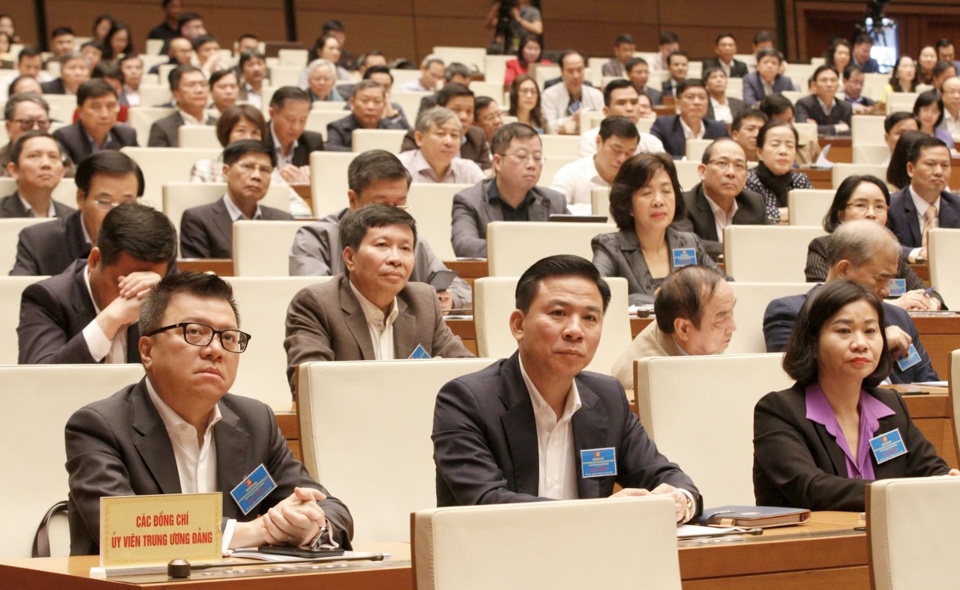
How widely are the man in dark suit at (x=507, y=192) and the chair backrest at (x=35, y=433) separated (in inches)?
106

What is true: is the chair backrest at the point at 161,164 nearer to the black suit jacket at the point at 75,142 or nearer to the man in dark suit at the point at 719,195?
the black suit jacket at the point at 75,142

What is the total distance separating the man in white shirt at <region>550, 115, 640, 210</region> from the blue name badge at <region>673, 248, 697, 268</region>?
46.4 inches

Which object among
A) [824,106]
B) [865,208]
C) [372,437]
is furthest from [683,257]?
[824,106]

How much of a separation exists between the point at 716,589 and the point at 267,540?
0.65 meters

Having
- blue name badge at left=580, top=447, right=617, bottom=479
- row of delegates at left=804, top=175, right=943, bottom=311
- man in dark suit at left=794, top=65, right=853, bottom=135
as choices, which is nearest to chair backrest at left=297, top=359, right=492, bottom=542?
blue name badge at left=580, top=447, right=617, bottom=479

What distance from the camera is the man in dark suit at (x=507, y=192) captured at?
5074mm

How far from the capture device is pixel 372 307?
321 centimetres

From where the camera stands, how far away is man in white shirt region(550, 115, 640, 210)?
5555mm

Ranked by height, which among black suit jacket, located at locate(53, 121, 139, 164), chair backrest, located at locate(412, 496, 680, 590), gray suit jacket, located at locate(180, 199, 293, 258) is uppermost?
black suit jacket, located at locate(53, 121, 139, 164)

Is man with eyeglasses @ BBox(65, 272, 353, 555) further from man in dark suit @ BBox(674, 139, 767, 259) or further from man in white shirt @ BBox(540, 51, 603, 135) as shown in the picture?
man in white shirt @ BBox(540, 51, 603, 135)

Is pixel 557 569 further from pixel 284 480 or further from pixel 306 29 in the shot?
pixel 306 29

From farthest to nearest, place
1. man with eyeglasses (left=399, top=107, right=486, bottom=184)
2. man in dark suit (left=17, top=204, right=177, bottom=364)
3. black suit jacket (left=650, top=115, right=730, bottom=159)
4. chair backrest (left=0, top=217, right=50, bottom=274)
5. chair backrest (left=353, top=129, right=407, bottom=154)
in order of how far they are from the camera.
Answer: black suit jacket (left=650, top=115, right=730, bottom=159) → chair backrest (left=353, top=129, right=407, bottom=154) → man with eyeglasses (left=399, top=107, right=486, bottom=184) → chair backrest (left=0, top=217, right=50, bottom=274) → man in dark suit (left=17, top=204, right=177, bottom=364)

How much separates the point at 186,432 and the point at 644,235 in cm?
241

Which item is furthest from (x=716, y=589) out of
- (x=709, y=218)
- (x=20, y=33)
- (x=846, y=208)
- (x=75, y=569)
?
(x=20, y=33)
